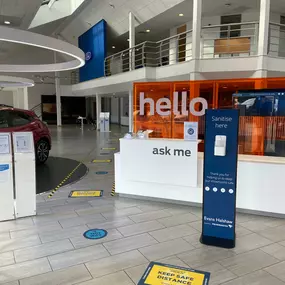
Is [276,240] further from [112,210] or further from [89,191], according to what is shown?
[89,191]

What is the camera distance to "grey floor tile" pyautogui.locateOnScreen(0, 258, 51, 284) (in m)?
2.41

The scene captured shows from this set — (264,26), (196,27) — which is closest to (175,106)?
(196,27)

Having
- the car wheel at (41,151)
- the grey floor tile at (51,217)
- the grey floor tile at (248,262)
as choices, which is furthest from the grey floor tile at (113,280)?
the car wheel at (41,151)

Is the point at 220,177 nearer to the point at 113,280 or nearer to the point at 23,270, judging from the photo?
the point at 113,280

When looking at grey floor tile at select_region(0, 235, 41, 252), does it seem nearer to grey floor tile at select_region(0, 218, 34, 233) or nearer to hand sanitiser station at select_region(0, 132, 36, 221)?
grey floor tile at select_region(0, 218, 34, 233)

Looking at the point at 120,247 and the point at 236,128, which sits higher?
the point at 236,128

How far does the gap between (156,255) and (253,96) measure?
2765mm

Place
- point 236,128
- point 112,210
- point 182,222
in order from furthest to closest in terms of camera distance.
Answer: point 112,210, point 182,222, point 236,128

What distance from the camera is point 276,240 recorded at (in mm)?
3066

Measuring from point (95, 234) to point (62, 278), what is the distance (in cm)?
85

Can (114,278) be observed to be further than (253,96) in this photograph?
No

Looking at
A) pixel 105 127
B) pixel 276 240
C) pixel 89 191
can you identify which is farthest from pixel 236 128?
pixel 105 127

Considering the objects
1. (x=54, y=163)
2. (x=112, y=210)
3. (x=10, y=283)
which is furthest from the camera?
(x=54, y=163)

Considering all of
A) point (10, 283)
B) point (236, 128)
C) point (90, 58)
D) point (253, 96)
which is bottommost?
point (10, 283)
